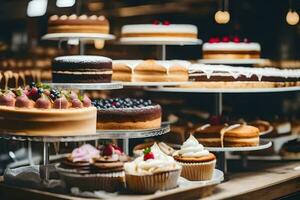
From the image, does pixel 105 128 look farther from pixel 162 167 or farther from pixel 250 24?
pixel 250 24

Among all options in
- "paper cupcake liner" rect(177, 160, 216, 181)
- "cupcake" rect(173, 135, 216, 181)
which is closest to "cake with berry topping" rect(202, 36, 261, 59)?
"cupcake" rect(173, 135, 216, 181)

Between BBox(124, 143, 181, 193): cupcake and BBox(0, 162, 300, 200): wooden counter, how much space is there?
0.07 meters

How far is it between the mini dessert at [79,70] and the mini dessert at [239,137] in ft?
3.68

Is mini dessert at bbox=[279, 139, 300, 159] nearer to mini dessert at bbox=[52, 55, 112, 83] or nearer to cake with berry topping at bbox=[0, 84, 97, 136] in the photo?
mini dessert at bbox=[52, 55, 112, 83]

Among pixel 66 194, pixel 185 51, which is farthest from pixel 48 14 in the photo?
pixel 66 194

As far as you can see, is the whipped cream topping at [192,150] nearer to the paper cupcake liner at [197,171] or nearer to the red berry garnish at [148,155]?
the paper cupcake liner at [197,171]

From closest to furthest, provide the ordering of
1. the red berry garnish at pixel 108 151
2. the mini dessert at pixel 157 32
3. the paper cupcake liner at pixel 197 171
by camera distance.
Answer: the red berry garnish at pixel 108 151
the paper cupcake liner at pixel 197 171
the mini dessert at pixel 157 32

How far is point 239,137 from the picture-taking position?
505cm

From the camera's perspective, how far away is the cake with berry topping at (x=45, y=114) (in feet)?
12.8

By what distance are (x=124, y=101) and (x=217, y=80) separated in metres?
0.96

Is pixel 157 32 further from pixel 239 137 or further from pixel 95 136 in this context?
pixel 95 136

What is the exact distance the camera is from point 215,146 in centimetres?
511

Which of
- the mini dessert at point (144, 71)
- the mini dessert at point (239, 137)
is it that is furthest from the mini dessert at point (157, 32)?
the mini dessert at point (239, 137)

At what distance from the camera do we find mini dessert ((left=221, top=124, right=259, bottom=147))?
5.06m
